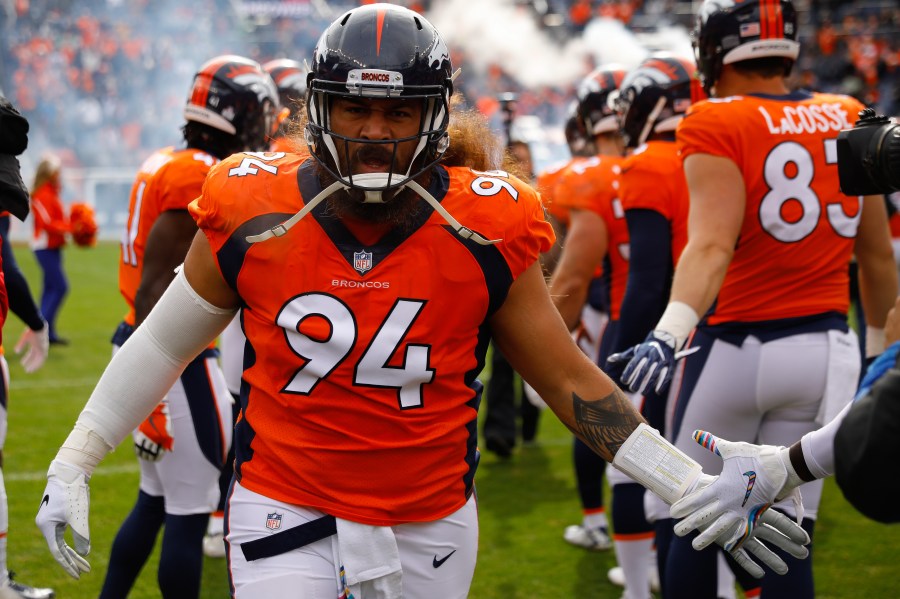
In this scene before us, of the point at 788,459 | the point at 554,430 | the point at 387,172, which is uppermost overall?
the point at 387,172

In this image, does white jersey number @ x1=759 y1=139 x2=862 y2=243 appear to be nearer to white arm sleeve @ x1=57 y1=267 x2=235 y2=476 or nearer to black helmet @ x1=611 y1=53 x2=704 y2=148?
black helmet @ x1=611 y1=53 x2=704 y2=148

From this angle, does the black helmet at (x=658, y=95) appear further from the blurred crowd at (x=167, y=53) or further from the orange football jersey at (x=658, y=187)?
the blurred crowd at (x=167, y=53)

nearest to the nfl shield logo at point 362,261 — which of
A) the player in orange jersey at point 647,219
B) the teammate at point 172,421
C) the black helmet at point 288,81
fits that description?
the teammate at point 172,421

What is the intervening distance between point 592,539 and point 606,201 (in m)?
1.74

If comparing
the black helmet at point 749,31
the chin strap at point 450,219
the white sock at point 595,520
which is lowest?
the white sock at point 595,520

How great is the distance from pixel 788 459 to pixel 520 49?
21040mm

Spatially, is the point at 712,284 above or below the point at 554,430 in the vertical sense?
above

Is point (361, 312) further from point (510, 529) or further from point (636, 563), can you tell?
point (510, 529)

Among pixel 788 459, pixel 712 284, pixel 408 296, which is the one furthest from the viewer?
pixel 712 284

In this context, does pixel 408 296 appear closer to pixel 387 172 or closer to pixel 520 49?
pixel 387 172

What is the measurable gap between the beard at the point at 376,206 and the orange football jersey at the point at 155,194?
4.36 ft

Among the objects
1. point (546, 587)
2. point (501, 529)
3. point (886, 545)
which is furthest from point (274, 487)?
point (886, 545)

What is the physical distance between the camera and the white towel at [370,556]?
2148mm

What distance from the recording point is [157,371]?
7.78ft
